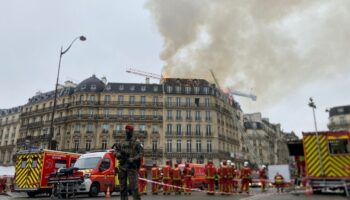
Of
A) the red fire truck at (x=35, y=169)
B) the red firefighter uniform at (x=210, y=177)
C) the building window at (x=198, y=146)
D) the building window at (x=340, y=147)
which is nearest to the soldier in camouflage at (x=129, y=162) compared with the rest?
the red firefighter uniform at (x=210, y=177)

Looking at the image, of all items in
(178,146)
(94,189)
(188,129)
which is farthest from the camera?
(188,129)

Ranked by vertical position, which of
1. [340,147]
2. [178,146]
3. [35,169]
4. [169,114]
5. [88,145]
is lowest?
[35,169]

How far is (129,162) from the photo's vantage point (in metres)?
8.06

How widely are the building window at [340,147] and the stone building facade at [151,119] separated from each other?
38870 millimetres

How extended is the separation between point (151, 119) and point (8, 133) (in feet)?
117

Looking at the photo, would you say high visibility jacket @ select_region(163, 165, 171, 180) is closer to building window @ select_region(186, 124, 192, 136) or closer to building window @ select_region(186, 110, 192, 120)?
building window @ select_region(186, 124, 192, 136)

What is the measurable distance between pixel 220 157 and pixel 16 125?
43.8 metres

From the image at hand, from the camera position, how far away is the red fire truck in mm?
15805

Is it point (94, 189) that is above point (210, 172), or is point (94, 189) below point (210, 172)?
below

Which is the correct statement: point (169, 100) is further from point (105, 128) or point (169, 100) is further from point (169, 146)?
point (105, 128)

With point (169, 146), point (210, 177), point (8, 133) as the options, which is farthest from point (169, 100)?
point (210, 177)

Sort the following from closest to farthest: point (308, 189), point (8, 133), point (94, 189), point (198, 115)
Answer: point (94, 189)
point (308, 189)
point (198, 115)
point (8, 133)

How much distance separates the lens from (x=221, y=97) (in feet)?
202

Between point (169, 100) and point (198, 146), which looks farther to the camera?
point (169, 100)
